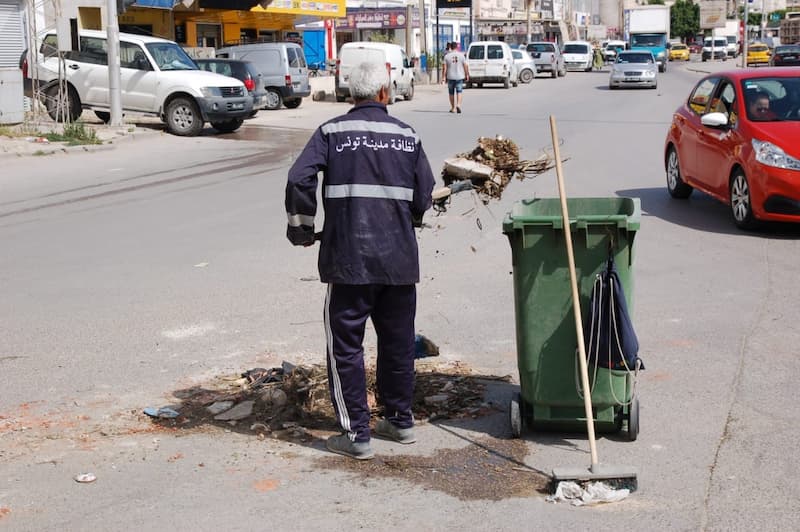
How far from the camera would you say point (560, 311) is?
496 cm

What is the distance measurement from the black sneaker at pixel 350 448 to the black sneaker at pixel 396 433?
0.21 m

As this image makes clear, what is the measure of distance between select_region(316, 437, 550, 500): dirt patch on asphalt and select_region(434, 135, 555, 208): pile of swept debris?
5.05 feet

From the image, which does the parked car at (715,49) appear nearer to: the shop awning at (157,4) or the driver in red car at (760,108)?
the shop awning at (157,4)

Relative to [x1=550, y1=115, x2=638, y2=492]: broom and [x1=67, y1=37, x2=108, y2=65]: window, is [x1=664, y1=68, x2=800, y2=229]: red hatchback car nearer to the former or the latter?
[x1=550, y1=115, x2=638, y2=492]: broom

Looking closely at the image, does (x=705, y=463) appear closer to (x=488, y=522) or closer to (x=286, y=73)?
(x=488, y=522)

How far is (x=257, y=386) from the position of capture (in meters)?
5.92

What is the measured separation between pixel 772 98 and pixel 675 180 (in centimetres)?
194

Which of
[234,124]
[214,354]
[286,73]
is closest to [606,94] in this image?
[286,73]

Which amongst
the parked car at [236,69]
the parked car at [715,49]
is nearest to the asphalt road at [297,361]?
the parked car at [236,69]

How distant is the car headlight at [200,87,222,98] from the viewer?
896 inches

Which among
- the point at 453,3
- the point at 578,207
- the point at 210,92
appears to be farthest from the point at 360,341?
the point at 453,3

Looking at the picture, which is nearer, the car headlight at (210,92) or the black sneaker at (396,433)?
the black sneaker at (396,433)

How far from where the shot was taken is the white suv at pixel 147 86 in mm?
22906

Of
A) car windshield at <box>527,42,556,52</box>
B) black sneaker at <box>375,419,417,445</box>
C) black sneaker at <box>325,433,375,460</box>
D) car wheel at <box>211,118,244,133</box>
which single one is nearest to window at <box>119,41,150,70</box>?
car wheel at <box>211,118,244,133</box>
